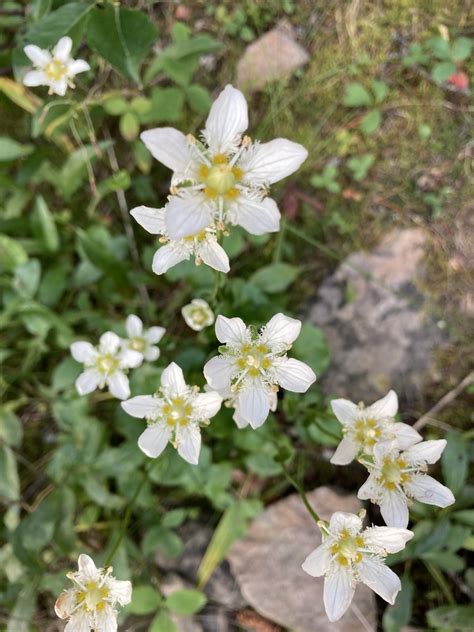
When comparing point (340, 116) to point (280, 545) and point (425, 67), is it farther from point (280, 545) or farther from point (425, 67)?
point (280, 545)

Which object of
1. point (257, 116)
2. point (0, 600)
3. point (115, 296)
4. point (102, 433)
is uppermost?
point (257, 116)

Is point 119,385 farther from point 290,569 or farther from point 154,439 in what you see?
point 290,569

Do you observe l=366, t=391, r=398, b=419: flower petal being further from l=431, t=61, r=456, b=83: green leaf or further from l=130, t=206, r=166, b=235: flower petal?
l=431, t=61, r=456, b=83: green leaf

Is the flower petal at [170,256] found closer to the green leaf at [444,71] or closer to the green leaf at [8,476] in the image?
the green leaf at [8,476]

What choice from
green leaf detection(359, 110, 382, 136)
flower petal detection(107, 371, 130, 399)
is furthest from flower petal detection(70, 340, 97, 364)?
green leaf detection(359, 110, 382, 136)

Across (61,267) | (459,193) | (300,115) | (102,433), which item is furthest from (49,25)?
(459,193)

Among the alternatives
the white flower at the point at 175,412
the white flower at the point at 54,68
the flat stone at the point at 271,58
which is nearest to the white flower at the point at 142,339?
the white flower at the point at 175,412
